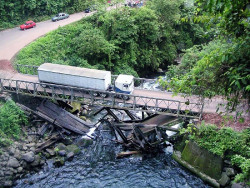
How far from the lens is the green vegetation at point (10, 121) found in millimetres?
25984

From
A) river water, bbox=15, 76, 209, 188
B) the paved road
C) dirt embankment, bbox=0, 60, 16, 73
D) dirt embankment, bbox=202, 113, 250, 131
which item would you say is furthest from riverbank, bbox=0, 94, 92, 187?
dirt embankment, bbox=202, 113, 250, 131

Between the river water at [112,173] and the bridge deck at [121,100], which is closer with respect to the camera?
the river water at [112,173]

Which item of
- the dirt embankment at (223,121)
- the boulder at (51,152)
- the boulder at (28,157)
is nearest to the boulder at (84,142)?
the boulder at (51,152)

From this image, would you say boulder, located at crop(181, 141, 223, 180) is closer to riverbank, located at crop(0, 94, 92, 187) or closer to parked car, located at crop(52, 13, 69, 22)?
riverbank, located at crop(0, 94, 92, 187)

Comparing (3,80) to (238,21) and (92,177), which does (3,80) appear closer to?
(92,177)

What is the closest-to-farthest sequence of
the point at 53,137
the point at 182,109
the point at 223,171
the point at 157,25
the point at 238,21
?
1. the point at 238,21
2. the point at 223,171
3. the point at 182,109
4. the point at 53,137
5. the point at 157,25

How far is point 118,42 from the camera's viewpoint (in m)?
40.4

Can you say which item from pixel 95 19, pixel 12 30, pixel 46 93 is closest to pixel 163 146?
pixel 46 93

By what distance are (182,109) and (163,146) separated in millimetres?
5192

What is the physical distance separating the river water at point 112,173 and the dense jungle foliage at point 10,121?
4465 mm

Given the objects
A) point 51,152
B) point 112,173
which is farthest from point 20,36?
point 112,173

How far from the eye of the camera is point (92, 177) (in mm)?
24562

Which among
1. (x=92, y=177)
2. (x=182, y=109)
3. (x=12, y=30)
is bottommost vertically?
(x=92, y=177)

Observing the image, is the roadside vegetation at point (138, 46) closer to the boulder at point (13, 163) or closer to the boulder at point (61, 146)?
the boulder at point (61, 146)
